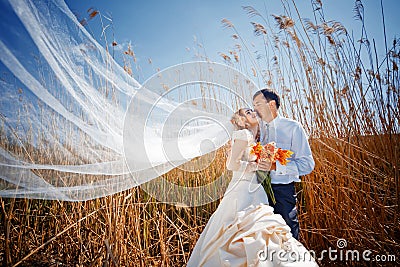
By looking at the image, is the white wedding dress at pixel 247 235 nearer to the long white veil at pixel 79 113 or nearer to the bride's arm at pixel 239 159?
the bride's arm at pixel 239 159

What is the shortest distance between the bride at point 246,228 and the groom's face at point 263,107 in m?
0.06

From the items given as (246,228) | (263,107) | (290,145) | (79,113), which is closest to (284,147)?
(290,145)

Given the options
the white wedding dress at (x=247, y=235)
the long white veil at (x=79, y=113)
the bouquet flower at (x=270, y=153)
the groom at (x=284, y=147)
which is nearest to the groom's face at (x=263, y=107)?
the groom at (x=284, y=147)

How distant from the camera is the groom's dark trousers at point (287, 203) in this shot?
1.72 metres

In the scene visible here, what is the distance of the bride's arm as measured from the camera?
1670 millimetres

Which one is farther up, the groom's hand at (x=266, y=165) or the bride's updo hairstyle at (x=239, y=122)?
the bride's updo hairstyle at (x=239, y=122)

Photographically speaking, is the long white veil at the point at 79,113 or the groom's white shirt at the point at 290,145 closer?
the long white veil at the point at 79,113

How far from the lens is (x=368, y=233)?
1.75 meters

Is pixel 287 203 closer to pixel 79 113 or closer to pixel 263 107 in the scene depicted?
pixel 263 107

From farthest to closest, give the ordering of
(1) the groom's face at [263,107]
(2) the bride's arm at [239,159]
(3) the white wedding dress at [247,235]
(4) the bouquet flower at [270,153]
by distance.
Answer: (1) the groom's face at [263,107]
(2) the bride's arm at [239,159]
(4) the bouquet flower at [270,153]
(3) the white wedding dress at [247,235]

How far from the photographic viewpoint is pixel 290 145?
6.00 feet

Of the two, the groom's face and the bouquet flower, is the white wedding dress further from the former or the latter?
the groom's face

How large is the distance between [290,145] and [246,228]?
0.68 metres

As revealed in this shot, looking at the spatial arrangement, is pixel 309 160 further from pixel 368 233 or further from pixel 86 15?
pixel 86 15
